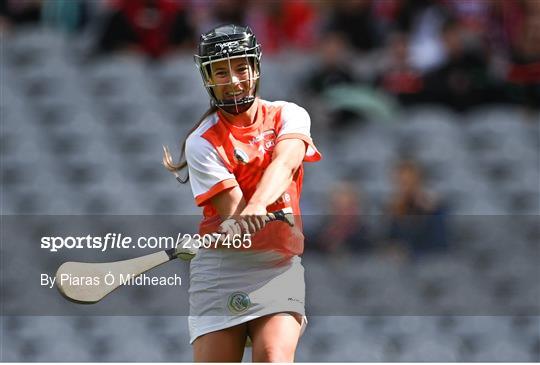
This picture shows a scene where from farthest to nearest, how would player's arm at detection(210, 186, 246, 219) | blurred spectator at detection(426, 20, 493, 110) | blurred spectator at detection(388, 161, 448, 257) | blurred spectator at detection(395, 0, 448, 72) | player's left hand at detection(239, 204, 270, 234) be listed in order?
blurred spectator at detection(395, 0, 448, 72), blurred spectator at detection(426, 20, 493, 110), blurred spectator at detection(388, 161, 448, 257), player's arm at detection(210, 186, 246, 219), player's left hand at detection(239, 204, 270, 234)

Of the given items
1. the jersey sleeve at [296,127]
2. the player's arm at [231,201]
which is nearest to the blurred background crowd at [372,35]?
the jersey sleeve at [296,127]

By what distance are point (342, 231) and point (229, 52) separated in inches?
148

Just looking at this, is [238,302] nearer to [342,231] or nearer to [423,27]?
[342,231]

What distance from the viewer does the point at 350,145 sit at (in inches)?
368

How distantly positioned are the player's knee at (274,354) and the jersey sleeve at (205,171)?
0.61 metres

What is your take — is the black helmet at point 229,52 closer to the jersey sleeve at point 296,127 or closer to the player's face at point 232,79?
the player's face at point 232,79

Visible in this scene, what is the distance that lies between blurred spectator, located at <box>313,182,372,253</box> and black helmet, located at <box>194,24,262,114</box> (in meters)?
3.55

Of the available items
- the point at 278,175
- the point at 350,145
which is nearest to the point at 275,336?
the point at 278,175

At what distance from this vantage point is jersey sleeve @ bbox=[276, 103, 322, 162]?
507cm

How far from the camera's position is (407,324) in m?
8.55

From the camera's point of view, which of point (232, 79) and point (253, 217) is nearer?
point (253, 217)

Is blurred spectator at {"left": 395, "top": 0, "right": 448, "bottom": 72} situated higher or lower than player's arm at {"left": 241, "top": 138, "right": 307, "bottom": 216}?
higher

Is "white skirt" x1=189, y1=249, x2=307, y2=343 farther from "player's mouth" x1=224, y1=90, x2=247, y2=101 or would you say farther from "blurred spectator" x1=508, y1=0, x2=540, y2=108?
"blurred spectator" x1=508, y1=0, x2=540, y2=108

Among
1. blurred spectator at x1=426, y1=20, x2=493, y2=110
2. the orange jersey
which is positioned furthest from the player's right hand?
blurred spectator at x1=426, y1=20, x2=493, y2=110
